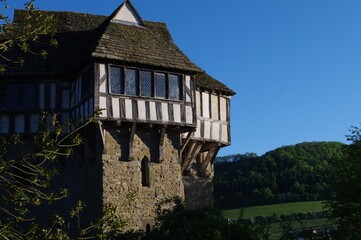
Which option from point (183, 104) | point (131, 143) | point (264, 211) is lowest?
point (264, 211)

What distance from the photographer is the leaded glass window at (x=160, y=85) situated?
21.4m

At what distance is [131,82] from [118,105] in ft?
3.52

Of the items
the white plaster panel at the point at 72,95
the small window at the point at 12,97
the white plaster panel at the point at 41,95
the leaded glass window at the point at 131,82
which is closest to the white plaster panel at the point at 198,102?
the leaded glass window at the point at 131,82

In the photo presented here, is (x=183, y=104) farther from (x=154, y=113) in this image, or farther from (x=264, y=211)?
(x=264, y=211)

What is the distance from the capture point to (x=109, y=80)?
20422 mm

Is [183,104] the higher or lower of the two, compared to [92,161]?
higher

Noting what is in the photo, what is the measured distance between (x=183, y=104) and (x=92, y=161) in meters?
3.88

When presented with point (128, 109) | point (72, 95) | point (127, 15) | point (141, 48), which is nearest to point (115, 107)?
point (128, 109)

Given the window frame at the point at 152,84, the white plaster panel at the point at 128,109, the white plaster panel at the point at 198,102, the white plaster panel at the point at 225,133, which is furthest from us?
the white plaster panel at the point at 225,133

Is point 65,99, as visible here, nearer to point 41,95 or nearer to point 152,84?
point 41,95

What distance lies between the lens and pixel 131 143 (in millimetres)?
20750

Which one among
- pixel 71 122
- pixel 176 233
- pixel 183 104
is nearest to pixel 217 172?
pixel 183 104

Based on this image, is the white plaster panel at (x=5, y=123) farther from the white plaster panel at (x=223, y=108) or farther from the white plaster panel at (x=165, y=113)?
the white plaster panel at (x=223, y=108)

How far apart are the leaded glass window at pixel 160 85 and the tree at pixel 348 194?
8.05 metres
